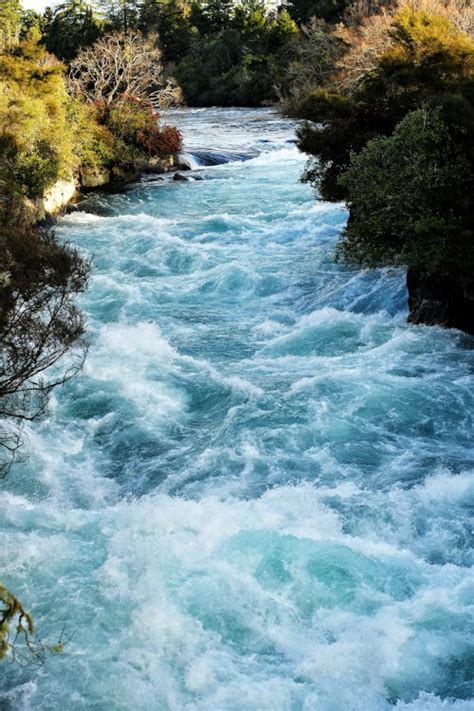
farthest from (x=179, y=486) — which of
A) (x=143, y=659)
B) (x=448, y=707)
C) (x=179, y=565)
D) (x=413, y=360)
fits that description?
(x=413, y=360)

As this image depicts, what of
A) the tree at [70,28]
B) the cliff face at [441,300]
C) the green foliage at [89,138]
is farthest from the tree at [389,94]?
the tree at [70,28]

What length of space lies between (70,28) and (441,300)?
2700 inches

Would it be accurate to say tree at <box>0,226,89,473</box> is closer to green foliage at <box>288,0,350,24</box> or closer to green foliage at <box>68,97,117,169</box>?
green foliage at <box>68,97,117,169</box>

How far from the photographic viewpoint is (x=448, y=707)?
6.32m

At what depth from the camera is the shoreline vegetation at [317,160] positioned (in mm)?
8484

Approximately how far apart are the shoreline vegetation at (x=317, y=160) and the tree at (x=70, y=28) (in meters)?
35.4

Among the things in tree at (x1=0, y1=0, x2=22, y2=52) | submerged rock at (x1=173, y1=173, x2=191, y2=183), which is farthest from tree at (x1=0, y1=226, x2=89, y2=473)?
tree at (x1=0, y1=0, x2=22, y2=52)

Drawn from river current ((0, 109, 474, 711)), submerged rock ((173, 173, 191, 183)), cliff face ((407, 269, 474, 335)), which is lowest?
river current ((0, 109, 474, 711))

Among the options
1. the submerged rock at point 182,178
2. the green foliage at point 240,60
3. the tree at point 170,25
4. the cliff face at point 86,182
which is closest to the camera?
the cliff face at point 86,182

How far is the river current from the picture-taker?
670cm

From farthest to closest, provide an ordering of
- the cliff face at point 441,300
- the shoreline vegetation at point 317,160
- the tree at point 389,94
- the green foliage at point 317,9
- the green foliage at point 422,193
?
the green foliage at point 317,9, the tree at point 389,94, the cliff face at point 441,300, the green foliage at point 422,193, the shoreline vegetation at point 317,160

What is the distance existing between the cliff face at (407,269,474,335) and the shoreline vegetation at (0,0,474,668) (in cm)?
3

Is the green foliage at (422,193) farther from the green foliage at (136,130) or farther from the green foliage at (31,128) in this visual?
the green foliage at (136,130)

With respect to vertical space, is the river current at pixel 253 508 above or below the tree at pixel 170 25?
below
